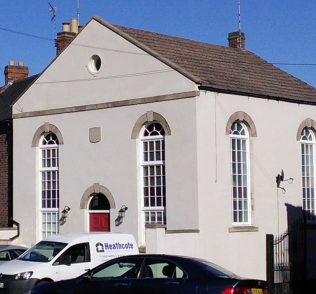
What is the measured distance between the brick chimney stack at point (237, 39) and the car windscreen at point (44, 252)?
14381mm

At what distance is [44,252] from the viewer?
737 inches

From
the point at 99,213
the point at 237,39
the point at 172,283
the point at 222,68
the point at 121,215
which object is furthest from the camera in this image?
the point at 237,39

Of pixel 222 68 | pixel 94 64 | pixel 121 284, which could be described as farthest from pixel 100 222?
pixel 121 284

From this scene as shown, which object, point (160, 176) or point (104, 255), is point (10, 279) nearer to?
point (104, 255)

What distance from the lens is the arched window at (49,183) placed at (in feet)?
89.1

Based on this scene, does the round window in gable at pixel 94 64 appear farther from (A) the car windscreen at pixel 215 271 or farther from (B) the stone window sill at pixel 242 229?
(A) the car windscreen at pixel 215 271

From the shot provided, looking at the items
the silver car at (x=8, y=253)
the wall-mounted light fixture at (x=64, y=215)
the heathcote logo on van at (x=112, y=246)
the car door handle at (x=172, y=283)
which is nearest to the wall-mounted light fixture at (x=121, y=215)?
the wall-mounted light fixture at (x=64, y=215)

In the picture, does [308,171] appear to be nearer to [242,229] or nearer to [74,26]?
[242,229]

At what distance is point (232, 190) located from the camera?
24000 millimetres

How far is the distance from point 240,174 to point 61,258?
797 cm

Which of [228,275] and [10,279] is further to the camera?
[10,279]

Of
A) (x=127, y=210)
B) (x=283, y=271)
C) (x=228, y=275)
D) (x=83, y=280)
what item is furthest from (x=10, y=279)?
(x=283, y=271)

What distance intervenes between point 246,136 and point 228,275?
11099mm

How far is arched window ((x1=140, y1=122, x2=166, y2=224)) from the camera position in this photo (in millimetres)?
24094
